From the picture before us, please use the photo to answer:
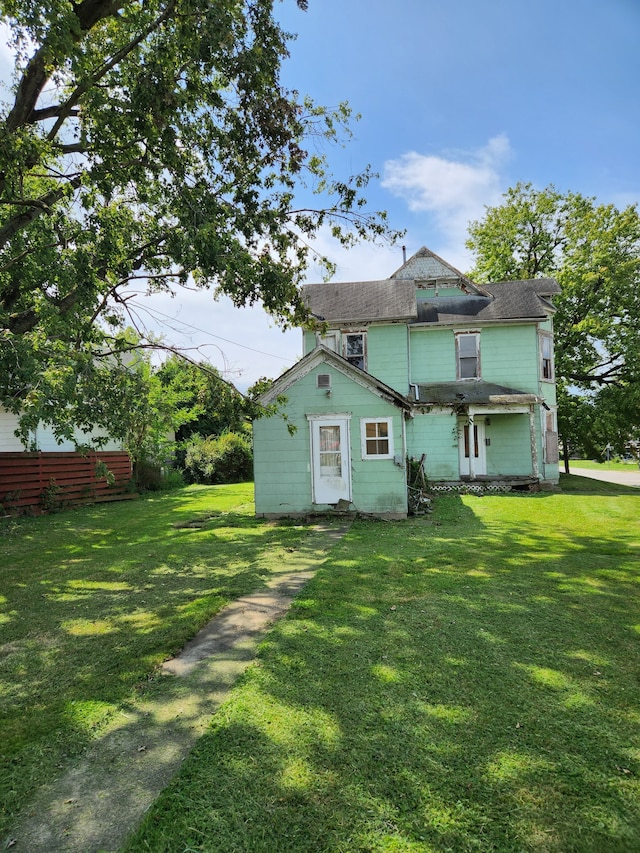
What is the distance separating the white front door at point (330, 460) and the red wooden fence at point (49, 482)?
18.7 feet

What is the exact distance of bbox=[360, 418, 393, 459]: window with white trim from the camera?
39.8 ft

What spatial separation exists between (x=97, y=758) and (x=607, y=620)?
5.10 metres

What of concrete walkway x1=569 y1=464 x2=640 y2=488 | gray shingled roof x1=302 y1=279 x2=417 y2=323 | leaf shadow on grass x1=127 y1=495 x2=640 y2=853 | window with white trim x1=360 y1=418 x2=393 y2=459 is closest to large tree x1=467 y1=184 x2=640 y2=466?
concrete walkway x1=569 y1=464 x2=640 y2=488

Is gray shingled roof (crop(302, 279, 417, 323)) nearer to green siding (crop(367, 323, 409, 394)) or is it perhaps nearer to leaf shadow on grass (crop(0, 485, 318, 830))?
green siding (crop(367, 323, 409, 394))

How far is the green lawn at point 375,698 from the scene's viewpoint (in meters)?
2.38

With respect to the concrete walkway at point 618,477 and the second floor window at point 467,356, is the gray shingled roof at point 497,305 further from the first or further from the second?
the concrete walkway at point 618,477

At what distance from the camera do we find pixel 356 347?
19.2m

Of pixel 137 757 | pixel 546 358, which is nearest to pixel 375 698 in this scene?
pixel 137 757

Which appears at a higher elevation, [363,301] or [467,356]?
[363,301]

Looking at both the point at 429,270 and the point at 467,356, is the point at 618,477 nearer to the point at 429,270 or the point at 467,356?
the point at 467,356

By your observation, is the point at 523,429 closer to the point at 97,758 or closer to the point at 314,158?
the point at 314,158

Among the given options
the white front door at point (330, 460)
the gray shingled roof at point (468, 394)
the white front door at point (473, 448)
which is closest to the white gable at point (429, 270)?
the gray shingled roof at point (468, 394)

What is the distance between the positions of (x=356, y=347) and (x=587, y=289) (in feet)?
48.8

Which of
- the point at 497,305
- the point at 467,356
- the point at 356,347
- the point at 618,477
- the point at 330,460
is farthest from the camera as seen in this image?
the point at 618,477
